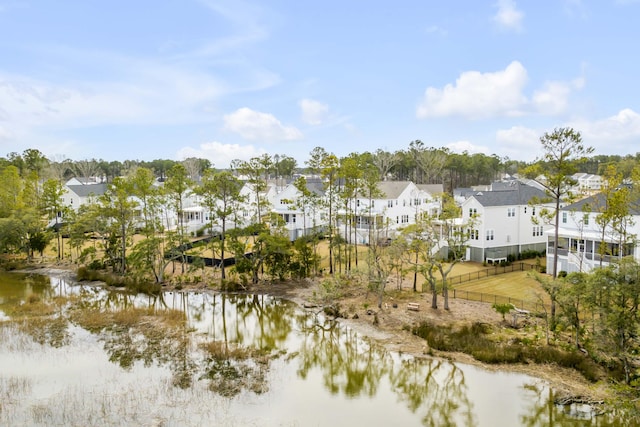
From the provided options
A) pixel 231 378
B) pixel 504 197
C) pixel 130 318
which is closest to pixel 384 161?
pixel 504 197

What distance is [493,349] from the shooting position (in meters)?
20.8

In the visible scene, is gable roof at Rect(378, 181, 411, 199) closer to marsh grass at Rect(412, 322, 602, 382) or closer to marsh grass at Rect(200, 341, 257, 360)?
marsh grass at Rect(412, 322, 602, 382)

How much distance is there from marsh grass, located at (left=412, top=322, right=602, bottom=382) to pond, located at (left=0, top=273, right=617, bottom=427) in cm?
130

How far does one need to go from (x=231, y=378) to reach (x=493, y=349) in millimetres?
11774

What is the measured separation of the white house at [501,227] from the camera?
39844mm

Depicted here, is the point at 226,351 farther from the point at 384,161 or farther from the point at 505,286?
the point at 384,161

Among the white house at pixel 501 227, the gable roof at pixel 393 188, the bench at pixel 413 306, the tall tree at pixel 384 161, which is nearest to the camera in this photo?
the bench at pixel 413 306

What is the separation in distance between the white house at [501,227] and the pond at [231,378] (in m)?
19.3

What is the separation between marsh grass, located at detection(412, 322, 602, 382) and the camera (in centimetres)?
1912

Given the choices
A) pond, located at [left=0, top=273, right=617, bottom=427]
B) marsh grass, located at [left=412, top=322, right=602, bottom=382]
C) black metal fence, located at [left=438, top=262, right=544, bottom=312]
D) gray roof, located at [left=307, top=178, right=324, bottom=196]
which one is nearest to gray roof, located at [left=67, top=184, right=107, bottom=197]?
gray roof, located at [left=307, top=178, right=324, bottom=196]

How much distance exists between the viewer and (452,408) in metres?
16.5

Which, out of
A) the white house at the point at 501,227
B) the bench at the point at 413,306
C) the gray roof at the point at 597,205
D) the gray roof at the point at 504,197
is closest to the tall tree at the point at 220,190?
the bench at the point at 413,306

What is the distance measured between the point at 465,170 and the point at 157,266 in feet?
253

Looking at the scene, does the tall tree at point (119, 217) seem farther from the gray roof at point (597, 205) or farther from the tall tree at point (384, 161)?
the tall tree at point (384, 161)
